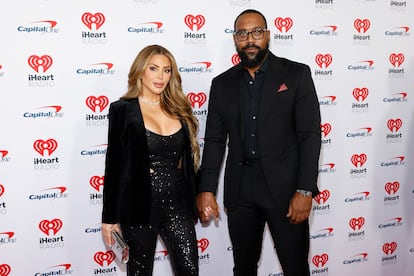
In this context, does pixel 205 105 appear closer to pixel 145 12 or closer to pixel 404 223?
pixel 145 12

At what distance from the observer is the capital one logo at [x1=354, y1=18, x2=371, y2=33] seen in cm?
363

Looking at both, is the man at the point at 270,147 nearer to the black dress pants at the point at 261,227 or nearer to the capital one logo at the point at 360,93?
the black dress pants at the point at 261,227

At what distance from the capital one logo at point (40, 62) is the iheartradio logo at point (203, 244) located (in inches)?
67.5

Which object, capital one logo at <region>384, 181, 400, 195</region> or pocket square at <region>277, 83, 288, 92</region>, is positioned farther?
capital one logo at <region>384, 181, 400, 195</region>

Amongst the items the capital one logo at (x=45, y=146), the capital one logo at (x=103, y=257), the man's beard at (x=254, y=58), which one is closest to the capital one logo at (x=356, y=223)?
the man's beard at (x=254, y=58)

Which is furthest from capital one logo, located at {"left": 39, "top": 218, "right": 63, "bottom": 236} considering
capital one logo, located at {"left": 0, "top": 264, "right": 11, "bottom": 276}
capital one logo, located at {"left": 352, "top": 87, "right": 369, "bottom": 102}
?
capital one logo, located at {"left": 352, "top": 87, "right": 369, "bottom": 102}

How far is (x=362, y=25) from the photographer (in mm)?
3654

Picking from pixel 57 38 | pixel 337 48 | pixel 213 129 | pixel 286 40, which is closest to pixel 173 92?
pixel 213 129

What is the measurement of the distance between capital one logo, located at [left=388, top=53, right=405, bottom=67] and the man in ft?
5.00

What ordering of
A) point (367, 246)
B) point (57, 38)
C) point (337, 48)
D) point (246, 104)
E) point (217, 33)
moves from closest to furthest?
point (246, 104)
point (57, 38)
point (217, 33)
point (337, 48)
point (367, 246)

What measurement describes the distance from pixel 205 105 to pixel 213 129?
20.5 inches

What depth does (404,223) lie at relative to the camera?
399cm

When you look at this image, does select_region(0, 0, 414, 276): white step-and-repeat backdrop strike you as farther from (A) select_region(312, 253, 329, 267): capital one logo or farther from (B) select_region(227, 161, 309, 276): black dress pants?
(B) select_region(227, 161, 309, 276): black dress pants

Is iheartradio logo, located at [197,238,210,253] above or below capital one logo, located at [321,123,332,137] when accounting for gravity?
below
